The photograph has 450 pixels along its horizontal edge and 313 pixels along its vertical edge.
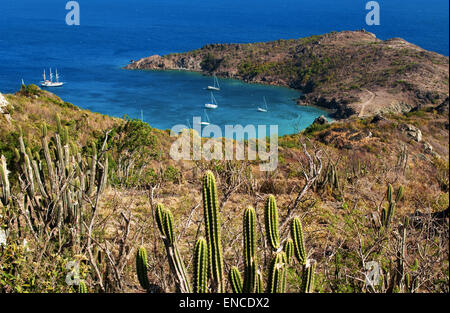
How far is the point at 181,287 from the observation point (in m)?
3.44

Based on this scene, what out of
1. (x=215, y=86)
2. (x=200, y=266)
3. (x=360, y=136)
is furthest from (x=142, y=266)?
(x=215, y=86)

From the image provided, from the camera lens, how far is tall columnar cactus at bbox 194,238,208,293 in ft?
10.9

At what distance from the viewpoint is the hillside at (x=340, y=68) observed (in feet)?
174

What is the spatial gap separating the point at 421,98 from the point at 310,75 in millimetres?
20251

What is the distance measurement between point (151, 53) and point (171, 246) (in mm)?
89147

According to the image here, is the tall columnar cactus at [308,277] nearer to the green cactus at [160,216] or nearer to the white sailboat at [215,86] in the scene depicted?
the green cactus at [160,216]

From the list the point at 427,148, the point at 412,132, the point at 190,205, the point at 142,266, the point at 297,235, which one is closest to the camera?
the point at 142,266

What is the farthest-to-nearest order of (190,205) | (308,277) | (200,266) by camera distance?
(190,205)
(308,277)
(200,266)

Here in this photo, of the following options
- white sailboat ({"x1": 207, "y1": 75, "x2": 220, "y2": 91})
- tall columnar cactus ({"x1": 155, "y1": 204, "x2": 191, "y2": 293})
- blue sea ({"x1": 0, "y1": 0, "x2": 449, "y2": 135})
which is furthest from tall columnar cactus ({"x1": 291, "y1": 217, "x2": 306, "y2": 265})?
white sailboat ({"x1": 207, "y1": 75, "x2": 220, "y2": 91})

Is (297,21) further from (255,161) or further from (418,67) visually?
(255,161)

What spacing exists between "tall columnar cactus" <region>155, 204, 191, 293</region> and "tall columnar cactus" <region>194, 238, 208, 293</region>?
0.45ft

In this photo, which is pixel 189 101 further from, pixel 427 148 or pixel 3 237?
pixel 3 237

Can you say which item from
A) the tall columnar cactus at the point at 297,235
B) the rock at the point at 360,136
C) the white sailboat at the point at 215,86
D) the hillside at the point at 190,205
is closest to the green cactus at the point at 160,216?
the hillside at the point at 190,205

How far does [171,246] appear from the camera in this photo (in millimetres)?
3426
